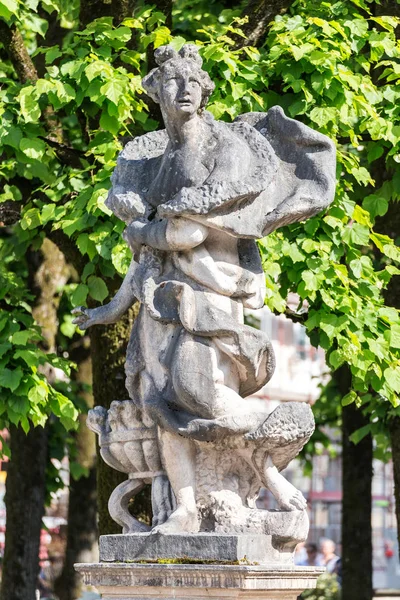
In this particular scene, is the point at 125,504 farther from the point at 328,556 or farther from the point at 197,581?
the point at 328,556

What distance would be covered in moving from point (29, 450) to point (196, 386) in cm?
768

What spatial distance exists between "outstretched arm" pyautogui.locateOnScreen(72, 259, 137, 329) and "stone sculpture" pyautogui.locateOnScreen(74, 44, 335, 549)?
15mm

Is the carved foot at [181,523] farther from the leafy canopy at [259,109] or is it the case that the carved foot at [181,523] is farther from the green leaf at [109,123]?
the green leaf at [109,123]

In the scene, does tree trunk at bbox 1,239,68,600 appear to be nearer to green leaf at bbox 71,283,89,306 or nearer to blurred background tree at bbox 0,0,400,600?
blurred background tree at bbox 0,0,400,600

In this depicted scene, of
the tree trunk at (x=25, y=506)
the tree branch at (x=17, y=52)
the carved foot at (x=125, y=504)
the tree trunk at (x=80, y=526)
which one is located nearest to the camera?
the carved foot at (x=125, y=504)

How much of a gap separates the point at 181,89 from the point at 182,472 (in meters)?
1.99

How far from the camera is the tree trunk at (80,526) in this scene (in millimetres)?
15984

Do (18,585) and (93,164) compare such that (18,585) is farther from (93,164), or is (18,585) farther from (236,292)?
(236,292)

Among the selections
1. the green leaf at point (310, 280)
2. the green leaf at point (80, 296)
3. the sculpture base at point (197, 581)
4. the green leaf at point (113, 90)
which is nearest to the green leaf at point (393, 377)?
the green leaf at point (310, 280)

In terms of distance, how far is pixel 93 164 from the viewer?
11.4 meters

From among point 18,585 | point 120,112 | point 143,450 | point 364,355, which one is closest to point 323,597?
point 18,585

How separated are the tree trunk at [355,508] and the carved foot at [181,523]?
8.20 m

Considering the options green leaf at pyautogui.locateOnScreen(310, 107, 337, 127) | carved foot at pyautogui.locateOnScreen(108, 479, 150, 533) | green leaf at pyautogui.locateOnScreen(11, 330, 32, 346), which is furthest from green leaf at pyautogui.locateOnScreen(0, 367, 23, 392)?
carved foot at pyautogui.locateOnScreen(108, 479, 150, 533)

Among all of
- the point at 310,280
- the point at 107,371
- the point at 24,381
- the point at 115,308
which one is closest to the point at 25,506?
the point at 107,371
